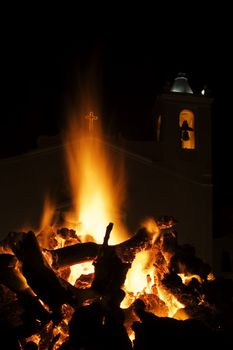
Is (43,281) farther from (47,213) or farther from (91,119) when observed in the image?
(91,119)

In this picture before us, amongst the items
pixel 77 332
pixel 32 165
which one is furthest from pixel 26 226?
pixel 77 332

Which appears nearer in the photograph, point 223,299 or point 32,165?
point 223,299

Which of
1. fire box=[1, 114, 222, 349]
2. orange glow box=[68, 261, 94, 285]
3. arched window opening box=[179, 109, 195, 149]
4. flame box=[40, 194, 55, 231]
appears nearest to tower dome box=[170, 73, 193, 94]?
arched window opening box=[179, 109, 195, 149]

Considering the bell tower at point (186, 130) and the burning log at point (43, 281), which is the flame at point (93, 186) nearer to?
the bell tower at point (186, 130)

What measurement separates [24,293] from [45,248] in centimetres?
295

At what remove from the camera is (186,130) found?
63.1ft

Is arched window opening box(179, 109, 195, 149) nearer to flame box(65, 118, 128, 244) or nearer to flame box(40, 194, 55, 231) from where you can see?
flame box(65, 118, 128, 244)

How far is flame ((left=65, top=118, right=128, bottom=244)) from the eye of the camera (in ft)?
55.1

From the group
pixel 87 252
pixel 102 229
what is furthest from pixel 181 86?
pixel 87 252

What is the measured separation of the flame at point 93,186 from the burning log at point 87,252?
190cm

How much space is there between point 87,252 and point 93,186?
11.8 ft

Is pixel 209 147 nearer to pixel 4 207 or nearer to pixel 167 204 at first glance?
pixel 167 204

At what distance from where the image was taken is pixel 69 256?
1398 centimetres

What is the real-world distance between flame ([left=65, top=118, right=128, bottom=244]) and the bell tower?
2.58 m
